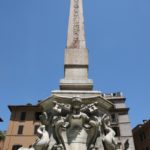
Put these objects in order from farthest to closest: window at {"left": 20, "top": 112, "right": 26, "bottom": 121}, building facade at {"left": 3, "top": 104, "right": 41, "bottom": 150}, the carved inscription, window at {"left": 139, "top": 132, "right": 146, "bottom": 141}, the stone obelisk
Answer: window at {"left": 139, "top": 132, "right": 146, "bottom": 141}, window at {"left": 20, "top": 112, "right": 26, "bottom": 121}, building facade at {"left": 3, "top": 104, "right": 41, "bottom": 150}, the carved inscription, the stone obelisk

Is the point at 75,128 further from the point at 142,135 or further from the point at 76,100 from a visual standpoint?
the point at 142,135

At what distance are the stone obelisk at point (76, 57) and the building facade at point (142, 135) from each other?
25.6m

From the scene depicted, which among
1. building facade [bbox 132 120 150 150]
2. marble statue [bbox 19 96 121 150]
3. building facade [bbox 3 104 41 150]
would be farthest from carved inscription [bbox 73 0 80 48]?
building facade [bbox 132 120 150 150]

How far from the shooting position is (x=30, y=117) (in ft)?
98.4

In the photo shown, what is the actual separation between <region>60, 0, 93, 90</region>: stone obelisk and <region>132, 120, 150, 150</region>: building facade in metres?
25.6

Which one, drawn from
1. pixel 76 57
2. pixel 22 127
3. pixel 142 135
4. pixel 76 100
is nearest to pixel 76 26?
pixel 76 57

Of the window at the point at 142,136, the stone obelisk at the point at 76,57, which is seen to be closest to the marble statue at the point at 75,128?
the stone obelisk at the point at 76,57

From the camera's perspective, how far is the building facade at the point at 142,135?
98.7 feet

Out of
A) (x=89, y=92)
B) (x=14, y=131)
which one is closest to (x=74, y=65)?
(x=89, y=92)

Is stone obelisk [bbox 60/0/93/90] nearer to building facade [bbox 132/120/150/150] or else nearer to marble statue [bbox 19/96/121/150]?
marble statue [bbox 19/96/121/150]

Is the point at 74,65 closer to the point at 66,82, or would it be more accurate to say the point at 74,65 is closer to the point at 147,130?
the point at 66,82

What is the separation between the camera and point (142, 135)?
31.8 metres

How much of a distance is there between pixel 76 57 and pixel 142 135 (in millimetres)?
28400

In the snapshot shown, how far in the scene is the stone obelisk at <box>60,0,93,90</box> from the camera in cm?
582
